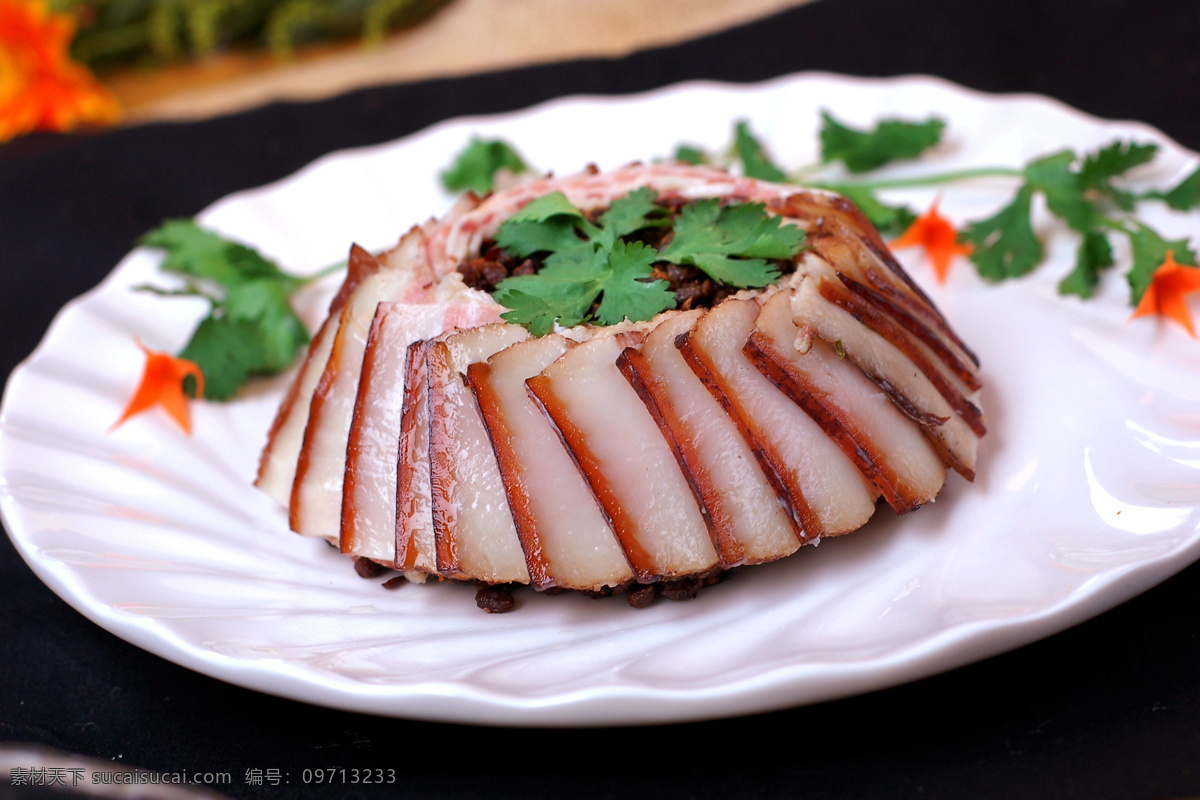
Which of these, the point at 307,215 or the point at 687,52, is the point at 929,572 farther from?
the point at 687,52

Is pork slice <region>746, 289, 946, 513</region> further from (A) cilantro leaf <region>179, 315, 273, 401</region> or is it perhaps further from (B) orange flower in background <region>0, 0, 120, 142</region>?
(B) orange flower in background <region>0, 0, 120, 142</region>

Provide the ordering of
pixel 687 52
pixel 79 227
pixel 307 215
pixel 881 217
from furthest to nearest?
pixel 687 52 → pixel 79 227 → pixel 307 215 → pixel 881 217

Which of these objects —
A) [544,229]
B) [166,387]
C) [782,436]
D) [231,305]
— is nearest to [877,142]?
[544,229]

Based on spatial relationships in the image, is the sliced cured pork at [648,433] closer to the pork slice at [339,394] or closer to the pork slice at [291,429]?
the pork slice at [339,394]

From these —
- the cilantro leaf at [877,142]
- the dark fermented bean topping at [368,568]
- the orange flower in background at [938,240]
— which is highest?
the cilantro leaf at [877,142]

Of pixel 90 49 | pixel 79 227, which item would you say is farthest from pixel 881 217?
pixel 90 49

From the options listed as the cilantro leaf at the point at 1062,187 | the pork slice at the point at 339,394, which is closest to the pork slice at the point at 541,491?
the pork slice at the point at 339,394

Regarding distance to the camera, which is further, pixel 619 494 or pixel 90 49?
pixel 90 49
